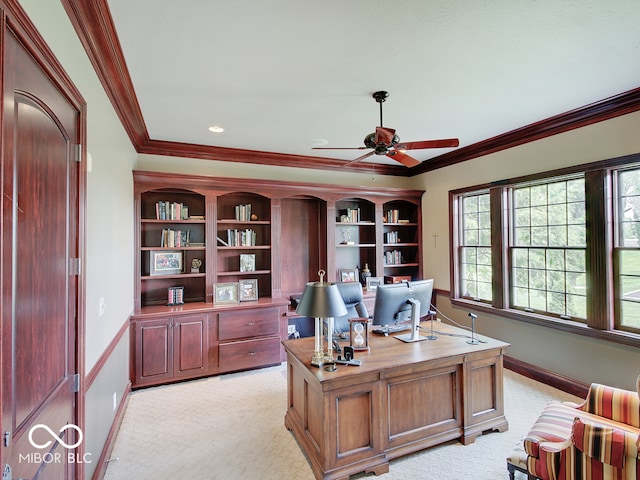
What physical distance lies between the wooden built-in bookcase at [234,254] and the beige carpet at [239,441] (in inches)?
19.9

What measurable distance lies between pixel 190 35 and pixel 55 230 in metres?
1.41

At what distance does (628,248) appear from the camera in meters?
2.89

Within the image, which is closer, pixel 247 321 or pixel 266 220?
pixel 247 321

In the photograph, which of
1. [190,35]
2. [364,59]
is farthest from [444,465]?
[190,35]

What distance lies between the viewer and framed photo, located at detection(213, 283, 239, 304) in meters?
3.95

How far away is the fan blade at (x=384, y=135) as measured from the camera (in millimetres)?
2641

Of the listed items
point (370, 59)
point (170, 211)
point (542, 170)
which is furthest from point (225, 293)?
point (542, 170)

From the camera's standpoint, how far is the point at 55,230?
1.41m

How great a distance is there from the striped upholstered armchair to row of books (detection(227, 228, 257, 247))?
3554 millimetres

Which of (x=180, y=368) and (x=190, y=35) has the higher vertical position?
Result: (x=190, y=35)

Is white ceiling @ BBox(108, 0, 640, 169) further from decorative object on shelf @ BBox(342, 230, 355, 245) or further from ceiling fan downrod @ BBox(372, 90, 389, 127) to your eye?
decorative object on shelf @ BBox(342, 230, 355, 245)

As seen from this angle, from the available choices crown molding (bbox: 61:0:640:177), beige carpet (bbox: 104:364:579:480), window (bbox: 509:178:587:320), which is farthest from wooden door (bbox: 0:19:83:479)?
window (bbox: 509:178:587:320)

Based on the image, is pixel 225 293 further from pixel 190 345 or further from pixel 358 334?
pixel 358 334

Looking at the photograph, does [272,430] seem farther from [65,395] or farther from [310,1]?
[310,1]
